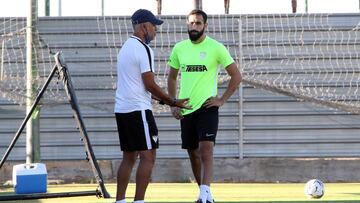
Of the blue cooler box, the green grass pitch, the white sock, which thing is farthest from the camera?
the blue cooler box

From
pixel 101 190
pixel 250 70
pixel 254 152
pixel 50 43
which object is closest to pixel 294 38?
pixel 250 70

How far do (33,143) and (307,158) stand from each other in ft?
16.1

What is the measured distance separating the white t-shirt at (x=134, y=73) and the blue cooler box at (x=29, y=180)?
2.98 meters

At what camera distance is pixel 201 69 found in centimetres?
883

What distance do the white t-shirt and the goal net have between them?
8315 millimetres

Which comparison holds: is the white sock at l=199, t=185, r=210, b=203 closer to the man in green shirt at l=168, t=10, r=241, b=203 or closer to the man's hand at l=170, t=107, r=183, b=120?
the man in green shirt at l=168, t=10, r=241, b=203

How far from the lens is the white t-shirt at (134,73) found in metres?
7.79

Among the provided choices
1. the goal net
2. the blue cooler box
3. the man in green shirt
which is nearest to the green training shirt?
the man in green shirt

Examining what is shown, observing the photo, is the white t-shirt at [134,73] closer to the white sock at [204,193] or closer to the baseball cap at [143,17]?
the baseball cap at [143,17]

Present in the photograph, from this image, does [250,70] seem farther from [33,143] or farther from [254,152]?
[33,143]

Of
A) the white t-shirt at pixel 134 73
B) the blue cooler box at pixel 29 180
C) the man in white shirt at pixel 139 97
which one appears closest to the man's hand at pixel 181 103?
the man in white shirt at pixel 139 97

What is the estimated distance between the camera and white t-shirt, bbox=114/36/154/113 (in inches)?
307

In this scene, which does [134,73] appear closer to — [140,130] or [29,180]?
[140,130]

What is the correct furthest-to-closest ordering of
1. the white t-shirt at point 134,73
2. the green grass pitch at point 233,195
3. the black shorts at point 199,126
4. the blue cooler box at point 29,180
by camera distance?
the blue cooler box at point 29,180, the green grass pitch at point 233,195, the black shorts at point 199,126, the white t-shirt at point 134,73
